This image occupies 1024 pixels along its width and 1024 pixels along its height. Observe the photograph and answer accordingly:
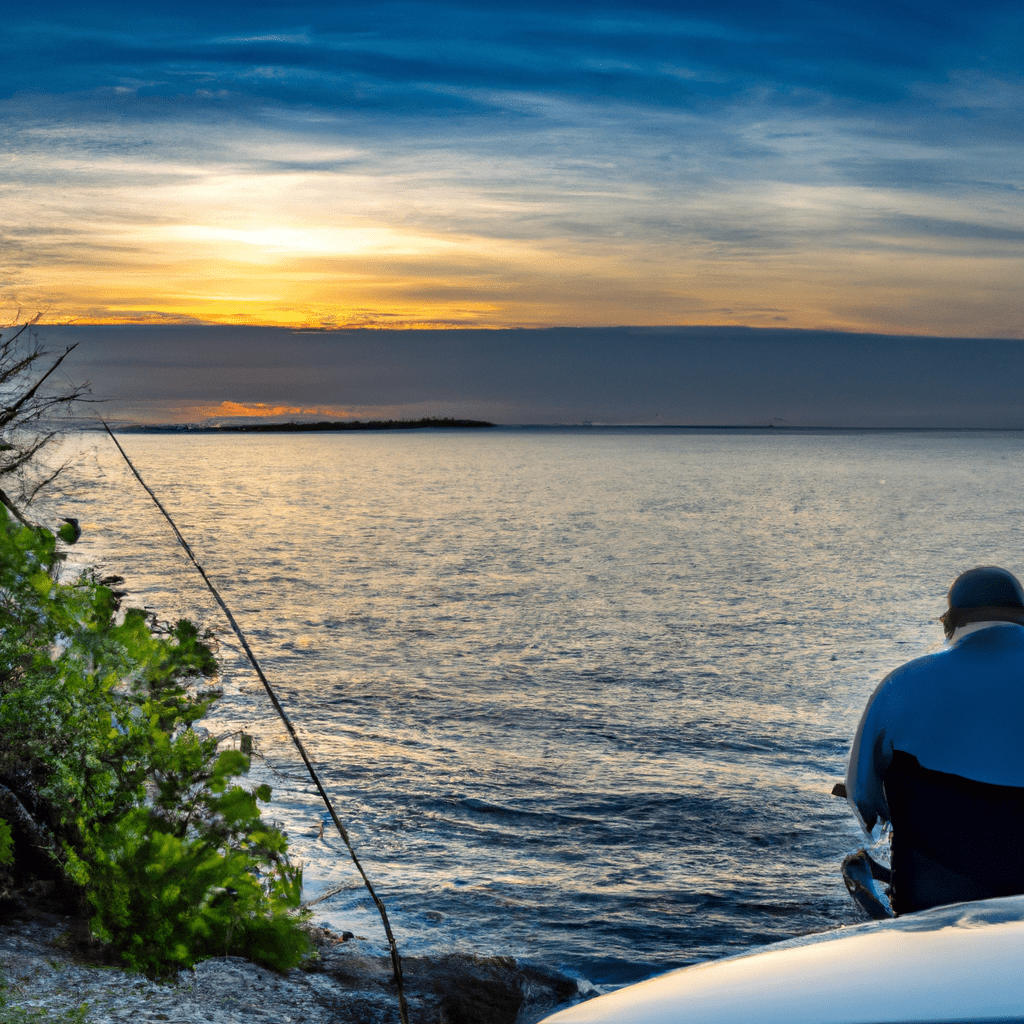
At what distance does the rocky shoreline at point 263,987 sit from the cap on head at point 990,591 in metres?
2.73

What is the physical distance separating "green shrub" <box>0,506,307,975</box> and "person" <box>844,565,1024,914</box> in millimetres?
2650

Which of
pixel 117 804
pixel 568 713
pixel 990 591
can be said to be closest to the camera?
pixel 990 591

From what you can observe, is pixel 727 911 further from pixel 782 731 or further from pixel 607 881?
pixel 782 731

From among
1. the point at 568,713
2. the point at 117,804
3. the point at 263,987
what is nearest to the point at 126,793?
the point at 117,804

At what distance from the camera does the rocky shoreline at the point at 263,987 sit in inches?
156

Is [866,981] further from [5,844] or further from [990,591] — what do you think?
[5,844]

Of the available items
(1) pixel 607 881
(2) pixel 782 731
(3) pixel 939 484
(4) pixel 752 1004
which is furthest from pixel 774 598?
(3) pixel 939 484

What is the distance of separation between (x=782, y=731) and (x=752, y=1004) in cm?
809

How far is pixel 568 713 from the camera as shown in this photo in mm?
10461

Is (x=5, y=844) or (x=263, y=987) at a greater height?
(x=5, y=844)

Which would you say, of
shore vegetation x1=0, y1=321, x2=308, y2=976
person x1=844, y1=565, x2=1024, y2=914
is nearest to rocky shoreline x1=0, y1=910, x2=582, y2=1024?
shore vegetation x1=0, y1=321, x2=308, y2=976

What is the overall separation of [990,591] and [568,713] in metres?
6.99

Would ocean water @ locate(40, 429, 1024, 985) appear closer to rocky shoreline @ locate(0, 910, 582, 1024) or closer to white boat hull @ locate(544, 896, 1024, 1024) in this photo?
rocky shoreline @ locate(0, 910, 582, 1024)

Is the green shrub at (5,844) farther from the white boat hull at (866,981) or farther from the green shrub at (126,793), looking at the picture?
the white boat hull at (866,981)
